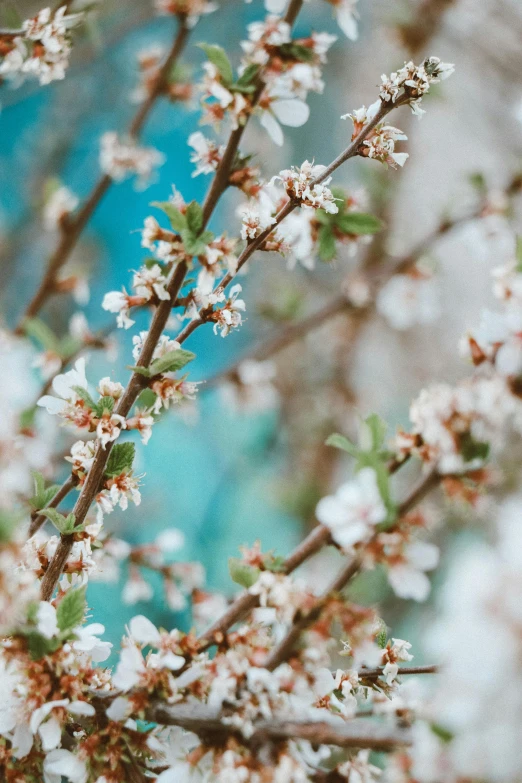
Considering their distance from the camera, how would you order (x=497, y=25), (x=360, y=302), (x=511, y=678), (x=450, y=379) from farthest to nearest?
(x=450, y=379), (x=497, y=25), (x=360, y=302), (x=511, y=678)

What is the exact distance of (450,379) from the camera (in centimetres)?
225

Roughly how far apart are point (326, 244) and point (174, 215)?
19cm

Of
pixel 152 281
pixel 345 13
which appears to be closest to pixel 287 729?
pixel 152 281

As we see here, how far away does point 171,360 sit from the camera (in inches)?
17.3

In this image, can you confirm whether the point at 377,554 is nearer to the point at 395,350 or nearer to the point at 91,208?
the point at 91,208

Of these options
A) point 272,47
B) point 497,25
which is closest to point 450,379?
point 497,25

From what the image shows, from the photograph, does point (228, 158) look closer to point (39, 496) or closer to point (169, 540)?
point (39, 496)

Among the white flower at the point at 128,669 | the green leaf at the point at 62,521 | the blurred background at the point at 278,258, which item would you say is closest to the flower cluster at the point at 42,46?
the green leaf at the point at 62,521

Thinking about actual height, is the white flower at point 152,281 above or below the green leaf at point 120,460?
above

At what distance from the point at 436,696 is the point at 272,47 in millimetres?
457

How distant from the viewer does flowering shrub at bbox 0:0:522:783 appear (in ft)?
1.09

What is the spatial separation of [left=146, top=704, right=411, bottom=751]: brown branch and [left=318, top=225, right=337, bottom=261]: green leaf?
0.38 metres

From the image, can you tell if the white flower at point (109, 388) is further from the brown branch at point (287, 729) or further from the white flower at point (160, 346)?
the brown branch at point (287, 729)

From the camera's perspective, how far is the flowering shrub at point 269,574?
1.09 ft
